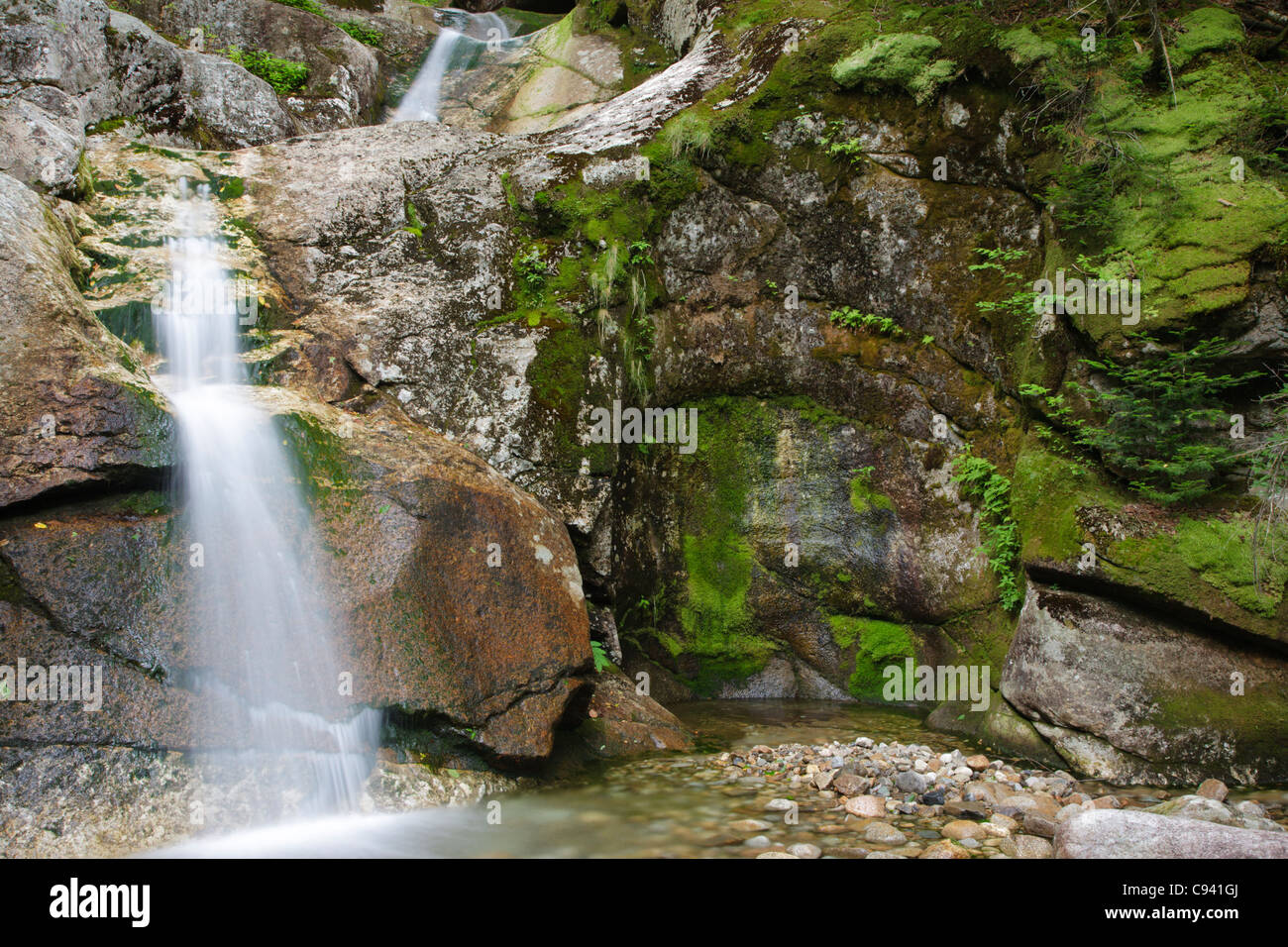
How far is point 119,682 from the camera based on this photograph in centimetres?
413

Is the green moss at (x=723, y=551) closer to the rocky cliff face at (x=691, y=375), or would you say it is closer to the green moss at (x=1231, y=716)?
the rocky cliff face at (x=691, y=375)

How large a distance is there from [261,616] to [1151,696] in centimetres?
630

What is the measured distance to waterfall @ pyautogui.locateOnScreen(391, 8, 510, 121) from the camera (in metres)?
Answer: 14.4

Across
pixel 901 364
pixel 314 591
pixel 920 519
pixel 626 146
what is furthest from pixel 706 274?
pixel 314 591

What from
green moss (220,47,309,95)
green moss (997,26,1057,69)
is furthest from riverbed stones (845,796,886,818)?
green moss (220,47,309,95)

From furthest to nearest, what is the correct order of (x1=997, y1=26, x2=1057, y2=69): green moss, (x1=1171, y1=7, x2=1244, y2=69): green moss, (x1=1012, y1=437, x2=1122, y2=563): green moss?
(x1=997, y1=26, x2=1057, y2=69): green moss → (x1=1171, y1=7, x2=1244, y2=69): green moss → (x1=1012, y1=437, x2=1122, y2=563): green moss

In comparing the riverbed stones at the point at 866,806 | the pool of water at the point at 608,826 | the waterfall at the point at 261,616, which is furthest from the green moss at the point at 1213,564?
the waterfall at the point at 261,616

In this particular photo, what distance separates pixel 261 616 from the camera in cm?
468

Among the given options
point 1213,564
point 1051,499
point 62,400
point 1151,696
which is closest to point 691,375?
point 1051,499

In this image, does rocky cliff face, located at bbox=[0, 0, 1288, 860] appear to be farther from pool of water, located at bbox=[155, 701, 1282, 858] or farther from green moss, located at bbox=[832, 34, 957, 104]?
pool of water, located at bbox=[155, 701, 1282, 858]

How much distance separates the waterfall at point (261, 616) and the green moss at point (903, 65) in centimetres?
733

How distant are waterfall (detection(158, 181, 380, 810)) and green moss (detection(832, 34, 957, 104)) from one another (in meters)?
7.33

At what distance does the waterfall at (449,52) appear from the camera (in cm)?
1440

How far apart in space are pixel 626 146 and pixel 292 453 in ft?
17.8
